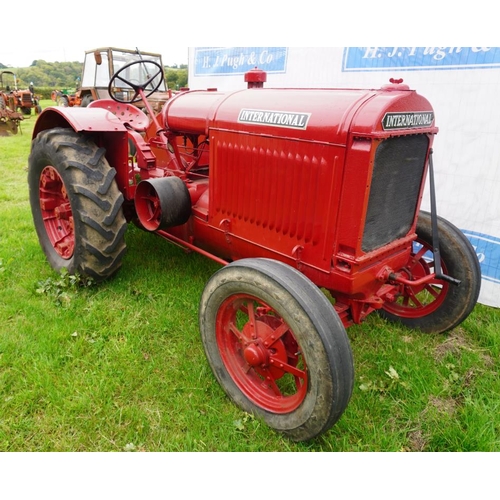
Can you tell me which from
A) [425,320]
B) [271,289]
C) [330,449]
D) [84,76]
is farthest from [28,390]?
[84,76]

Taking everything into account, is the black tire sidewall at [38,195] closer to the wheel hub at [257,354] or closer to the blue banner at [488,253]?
the wheel hub at [257,354]

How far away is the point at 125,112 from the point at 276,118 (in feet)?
7.20

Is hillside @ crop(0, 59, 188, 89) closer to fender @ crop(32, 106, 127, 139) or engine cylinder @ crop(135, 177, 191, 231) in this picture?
fender @ crop(32, 106, 127, 139)

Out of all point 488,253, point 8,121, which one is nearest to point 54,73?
point 8,121

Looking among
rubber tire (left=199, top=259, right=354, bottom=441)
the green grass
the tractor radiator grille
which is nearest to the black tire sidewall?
the green grass

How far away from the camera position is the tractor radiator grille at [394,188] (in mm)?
2174

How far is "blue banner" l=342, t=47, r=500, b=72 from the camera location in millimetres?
3479

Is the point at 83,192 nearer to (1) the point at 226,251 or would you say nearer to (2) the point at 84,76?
(1) the point at 226,251

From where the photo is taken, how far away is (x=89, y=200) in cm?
302

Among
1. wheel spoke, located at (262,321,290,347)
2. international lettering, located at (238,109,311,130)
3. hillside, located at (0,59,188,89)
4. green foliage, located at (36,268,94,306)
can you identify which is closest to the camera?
wheel spoke, located at (262,321,290,347)

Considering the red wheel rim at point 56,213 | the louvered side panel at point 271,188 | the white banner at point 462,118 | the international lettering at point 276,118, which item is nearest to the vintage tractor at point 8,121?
the red wheel rim at point 56,213

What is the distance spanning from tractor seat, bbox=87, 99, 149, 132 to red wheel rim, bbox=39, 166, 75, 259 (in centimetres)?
81

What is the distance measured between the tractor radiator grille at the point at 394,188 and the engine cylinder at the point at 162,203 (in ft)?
4.19

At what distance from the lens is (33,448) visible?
213cm
